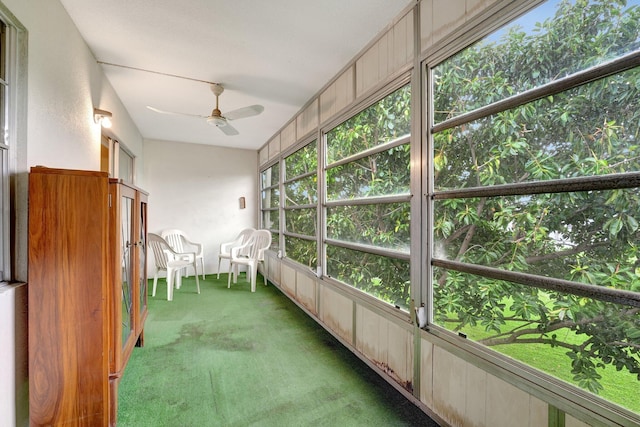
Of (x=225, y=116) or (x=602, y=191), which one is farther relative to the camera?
(x=225, y=116)

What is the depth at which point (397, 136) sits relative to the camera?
2072 mm

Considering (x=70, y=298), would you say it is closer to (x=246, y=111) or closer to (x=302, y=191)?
A: (x=246, y=111)

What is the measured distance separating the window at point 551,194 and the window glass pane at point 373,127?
37 centimetres

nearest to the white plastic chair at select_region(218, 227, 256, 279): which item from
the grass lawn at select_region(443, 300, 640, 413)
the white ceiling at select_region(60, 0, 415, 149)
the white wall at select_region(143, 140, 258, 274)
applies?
the white wall at select_region(143, 140, 258, 274)

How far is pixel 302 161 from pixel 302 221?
823 mm

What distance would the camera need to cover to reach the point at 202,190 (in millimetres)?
5734

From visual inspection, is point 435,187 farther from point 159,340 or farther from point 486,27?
point 159,340

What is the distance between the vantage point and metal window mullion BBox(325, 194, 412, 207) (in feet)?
6.44

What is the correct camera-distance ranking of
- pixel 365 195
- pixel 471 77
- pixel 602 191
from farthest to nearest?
pixel 365 195
pixel 471 77
pixel 602 191

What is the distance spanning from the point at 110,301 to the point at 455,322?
1944 millimetres

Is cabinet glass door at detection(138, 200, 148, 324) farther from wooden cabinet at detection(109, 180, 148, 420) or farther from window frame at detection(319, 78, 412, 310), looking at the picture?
window frame at detection(319, 78, 412, 310)

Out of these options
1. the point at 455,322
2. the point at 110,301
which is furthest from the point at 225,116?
the point at 455,322

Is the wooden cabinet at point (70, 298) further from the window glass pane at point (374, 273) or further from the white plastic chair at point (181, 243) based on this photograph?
the white plastic chair at point (181, 243)

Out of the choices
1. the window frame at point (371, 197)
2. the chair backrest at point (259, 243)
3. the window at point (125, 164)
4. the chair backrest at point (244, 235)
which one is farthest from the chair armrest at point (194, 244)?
the window frame at point (371, 197)
